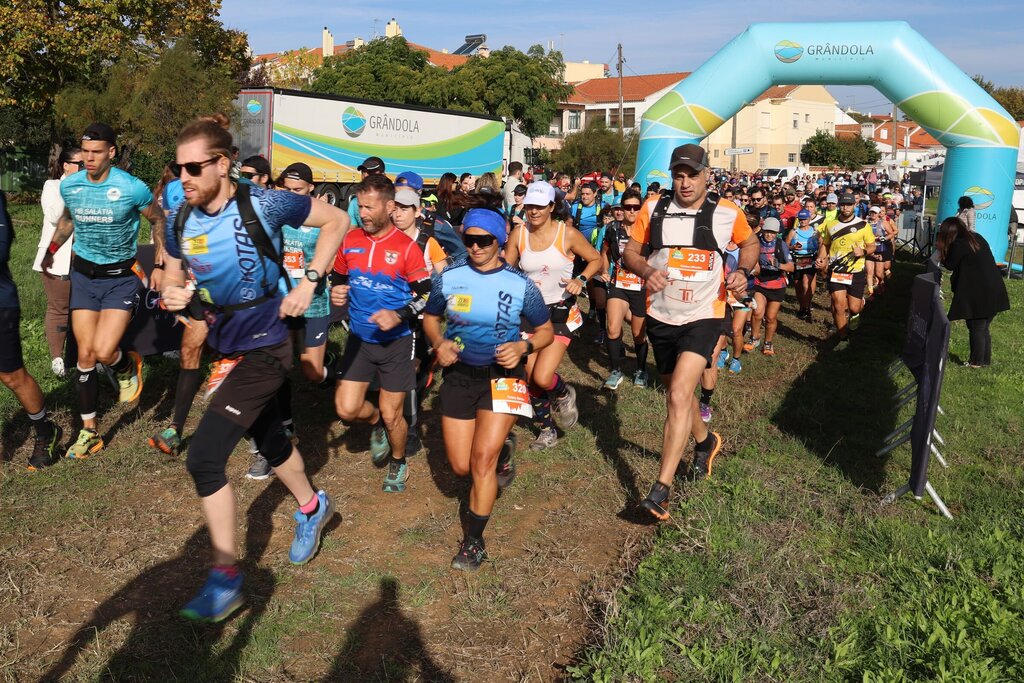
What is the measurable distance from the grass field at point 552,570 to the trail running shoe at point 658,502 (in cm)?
14

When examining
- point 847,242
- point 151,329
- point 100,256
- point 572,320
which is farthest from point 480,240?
point 847,242

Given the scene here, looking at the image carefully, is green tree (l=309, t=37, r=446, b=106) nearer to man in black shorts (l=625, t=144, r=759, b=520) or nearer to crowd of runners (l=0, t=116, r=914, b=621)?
crowd of runners (l=0, t=116, r=914, b=621)

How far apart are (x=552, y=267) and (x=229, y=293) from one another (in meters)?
3.28

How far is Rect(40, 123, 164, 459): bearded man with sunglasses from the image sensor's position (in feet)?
19.6

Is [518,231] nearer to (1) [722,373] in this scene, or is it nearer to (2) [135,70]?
(1) [722,373]

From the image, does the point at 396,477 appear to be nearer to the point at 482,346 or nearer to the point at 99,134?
the point at 482,346

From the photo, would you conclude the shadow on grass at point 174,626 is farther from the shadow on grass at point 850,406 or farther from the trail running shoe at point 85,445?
the shadow on grass at point 850,406

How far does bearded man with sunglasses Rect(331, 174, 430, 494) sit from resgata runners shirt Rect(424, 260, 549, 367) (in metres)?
0.83

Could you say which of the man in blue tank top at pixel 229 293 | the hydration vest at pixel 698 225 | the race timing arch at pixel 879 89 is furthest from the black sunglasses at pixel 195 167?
the race timing arch at pixel 879 89

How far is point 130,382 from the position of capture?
7.29 m

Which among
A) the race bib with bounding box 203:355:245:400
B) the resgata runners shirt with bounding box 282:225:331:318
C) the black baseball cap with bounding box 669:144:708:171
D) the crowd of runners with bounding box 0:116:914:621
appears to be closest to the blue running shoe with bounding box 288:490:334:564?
the crowd of runners with bounding box 0:116:914:621

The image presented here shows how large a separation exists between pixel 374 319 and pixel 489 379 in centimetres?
83

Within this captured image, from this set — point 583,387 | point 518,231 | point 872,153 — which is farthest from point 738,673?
point 872,153

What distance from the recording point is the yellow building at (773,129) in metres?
81.7
